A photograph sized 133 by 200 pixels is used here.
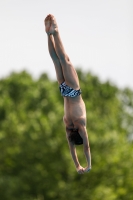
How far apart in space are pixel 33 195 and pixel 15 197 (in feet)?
5.38

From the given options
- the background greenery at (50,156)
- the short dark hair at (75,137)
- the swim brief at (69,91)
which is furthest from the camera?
the background greenery at (50,156)

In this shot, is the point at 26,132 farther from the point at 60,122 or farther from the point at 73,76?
the point at 73,76

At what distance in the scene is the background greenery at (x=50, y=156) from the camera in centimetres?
6688

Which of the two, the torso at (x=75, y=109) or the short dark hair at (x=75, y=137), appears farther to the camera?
the short dark hair at (x=75, y=137)

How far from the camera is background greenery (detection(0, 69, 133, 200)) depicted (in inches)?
2633

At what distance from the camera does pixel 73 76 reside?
12375 mm

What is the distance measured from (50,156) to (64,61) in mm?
56534

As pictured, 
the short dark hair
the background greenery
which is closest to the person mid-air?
the short dark hair

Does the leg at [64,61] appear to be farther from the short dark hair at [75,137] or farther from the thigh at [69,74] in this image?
the short dark hair at [75,137]

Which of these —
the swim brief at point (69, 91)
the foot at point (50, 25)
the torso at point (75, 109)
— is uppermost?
the foot at point (50, 25)

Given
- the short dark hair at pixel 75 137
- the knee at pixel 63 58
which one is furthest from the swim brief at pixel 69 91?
the short dark hair at pixel 75 137

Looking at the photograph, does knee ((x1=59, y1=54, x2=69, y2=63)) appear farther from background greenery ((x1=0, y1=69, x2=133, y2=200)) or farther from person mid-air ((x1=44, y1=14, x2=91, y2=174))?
background greenery ((x1=0, y1=69, x2=133, y2=200))

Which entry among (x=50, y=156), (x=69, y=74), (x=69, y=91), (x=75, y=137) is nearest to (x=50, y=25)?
(x=69, y=74)

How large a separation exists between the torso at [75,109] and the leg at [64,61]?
248 millimetres
